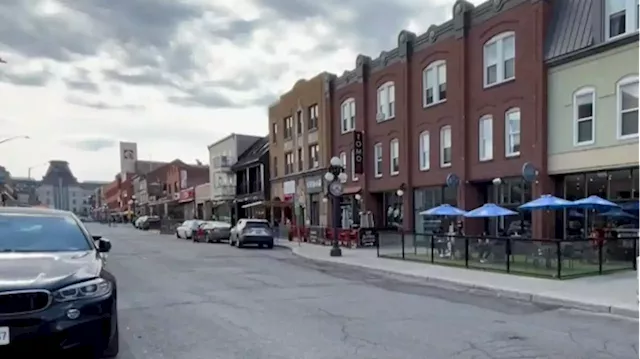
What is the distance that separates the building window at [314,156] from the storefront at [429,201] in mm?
10198

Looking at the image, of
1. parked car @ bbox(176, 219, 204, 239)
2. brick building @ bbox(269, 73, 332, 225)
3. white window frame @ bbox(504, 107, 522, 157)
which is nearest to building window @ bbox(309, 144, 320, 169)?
brick building @ bbox(269, 73, 332, 225)

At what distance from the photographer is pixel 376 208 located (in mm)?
30312

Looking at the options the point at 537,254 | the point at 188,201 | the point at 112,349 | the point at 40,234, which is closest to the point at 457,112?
the point at 537,254

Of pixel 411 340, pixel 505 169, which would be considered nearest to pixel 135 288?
pixel 411 340

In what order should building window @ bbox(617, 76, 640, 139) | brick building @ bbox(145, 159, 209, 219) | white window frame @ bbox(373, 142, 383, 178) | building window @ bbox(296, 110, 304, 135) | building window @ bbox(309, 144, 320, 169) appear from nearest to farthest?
building window @ bbox(617, 76, 640, 139)
white window frame @ bbox(373, 142, 383, 178)
building window @ bbox(309, 144, 320, 169)
building window @ bbox(296, 110, 304, 135)
brick building @ bbox(145, 159, 209, 219)

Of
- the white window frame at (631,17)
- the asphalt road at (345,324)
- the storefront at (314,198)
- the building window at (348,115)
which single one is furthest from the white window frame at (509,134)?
the storefront at (314,198)

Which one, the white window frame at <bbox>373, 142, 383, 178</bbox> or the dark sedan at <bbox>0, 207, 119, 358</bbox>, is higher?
the white window frame at <bbox>373, 142, 383, 178</bbox>

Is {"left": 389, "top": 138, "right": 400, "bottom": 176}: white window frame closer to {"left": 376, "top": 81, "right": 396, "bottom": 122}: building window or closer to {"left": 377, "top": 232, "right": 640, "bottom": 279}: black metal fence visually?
{"left": 376, "top": 81, "right": 396, "bottom": 122}: building window

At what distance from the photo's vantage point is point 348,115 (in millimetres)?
32250

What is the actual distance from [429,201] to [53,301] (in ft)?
74.4

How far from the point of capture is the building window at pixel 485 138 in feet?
72.4

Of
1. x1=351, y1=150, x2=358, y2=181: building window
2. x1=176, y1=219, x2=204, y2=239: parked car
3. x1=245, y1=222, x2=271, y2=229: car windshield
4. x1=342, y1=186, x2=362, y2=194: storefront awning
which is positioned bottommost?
x1=176, y1=219, x2=204, y2=239: parked car

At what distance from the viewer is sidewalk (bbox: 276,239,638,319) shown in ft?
30.9

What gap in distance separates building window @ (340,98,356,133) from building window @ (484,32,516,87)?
10.6 metres
